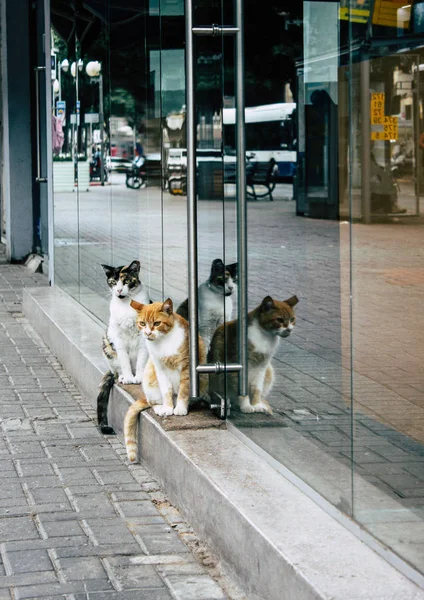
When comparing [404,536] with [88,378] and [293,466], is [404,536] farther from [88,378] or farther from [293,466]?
[88,378]

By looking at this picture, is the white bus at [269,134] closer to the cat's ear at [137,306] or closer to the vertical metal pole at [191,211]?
the vertical metal pole at [191,211]

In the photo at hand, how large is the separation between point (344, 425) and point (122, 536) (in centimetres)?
121

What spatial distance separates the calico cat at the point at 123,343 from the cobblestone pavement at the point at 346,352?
2.34 ft

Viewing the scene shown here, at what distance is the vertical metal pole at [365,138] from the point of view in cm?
323

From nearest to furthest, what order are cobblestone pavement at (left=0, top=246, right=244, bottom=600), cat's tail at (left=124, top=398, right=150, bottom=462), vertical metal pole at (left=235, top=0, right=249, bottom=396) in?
cobblestone pavement at (left=0, top=246, right=244, bottom=600) < vertical metal pole at (left=235, top=0, right=249, bottom=396) < cat's tail at (left=124, top=398, right=150, bottom=462)

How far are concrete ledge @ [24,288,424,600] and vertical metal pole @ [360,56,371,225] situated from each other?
101cm

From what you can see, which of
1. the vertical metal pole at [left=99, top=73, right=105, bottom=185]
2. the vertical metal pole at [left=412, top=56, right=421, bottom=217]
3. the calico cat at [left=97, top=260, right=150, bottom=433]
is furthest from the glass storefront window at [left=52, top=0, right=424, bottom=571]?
the vertical metal pole at [left=99, top=73, right=105, bottom=185]

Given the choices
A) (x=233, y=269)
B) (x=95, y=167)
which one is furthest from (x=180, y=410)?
(x=95, y=167)

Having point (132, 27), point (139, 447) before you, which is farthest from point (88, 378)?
point (132, 27)

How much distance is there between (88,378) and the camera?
699cm

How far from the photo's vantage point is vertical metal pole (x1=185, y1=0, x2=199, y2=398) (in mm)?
5000

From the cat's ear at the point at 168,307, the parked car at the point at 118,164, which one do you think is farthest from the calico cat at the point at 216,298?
the parked car at the point at 118,164

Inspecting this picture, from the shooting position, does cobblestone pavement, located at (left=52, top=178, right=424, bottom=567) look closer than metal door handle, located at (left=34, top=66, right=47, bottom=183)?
Yes

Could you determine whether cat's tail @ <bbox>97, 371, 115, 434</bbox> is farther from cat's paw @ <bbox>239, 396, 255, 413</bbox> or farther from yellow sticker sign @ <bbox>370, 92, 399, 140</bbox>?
yellow sticker sign @ <bbox>370, 92, 399, 140</bbox>
